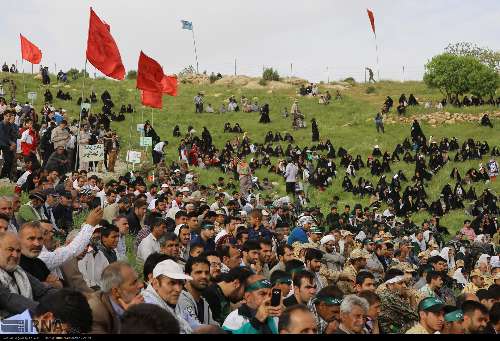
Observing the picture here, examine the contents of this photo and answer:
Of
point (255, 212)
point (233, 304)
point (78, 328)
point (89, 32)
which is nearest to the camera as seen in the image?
point (78, 328)

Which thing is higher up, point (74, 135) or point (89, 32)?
point (89, 32)

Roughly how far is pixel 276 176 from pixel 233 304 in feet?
86.9

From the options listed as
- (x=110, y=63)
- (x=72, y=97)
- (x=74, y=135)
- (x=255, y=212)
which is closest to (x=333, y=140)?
(x=72, y=97)

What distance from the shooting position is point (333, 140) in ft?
149

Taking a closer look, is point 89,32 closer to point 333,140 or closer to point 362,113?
point 333,140

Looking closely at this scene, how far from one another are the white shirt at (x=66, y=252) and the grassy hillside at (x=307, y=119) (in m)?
23.2

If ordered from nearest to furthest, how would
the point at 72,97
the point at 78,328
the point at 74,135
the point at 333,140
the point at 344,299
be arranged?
the point at 78,328
the point at 344,299
the point at 74,135
the point at 333,140
the point at 72,97

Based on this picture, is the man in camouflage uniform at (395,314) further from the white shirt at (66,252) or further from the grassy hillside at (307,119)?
the grassy hillside at (307,119)

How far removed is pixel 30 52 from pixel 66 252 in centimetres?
3185

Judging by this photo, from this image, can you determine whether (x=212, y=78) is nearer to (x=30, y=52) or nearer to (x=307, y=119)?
(x=307, y=119)

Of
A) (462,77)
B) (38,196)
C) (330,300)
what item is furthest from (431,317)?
(462,77)

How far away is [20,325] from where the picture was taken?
448 centimetres

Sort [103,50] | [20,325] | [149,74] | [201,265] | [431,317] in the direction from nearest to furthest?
[20,325]
[431,317]
[201,265]
[103,50]
[149,74]

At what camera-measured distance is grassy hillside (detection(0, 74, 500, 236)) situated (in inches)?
1383
